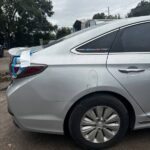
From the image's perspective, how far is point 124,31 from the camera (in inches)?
134

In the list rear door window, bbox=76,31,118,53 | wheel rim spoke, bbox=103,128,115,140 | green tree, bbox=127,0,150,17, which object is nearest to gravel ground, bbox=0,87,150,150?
wheel rim spoke, bbox=103,128,115,140

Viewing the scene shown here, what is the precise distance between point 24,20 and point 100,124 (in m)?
39.0

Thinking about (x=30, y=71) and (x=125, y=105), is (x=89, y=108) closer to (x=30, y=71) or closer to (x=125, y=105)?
(x=125, y=105)

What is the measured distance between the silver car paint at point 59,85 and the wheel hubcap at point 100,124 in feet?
0.80

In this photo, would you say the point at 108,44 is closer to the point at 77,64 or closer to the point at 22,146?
the point at 77,64

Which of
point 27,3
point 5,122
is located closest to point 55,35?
point 27,3

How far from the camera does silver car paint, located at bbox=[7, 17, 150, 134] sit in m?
3.18

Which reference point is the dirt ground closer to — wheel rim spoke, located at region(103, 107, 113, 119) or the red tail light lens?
wheel rim spoke, located at region(103, 107, 113, 119)

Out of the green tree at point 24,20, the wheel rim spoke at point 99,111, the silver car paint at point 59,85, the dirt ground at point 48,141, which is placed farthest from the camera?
the green tree at point 24,20

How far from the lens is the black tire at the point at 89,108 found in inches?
128

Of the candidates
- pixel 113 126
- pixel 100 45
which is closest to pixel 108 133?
pixel 113 126

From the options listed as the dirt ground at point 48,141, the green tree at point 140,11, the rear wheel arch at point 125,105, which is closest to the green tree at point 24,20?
the green tree at point 140,11

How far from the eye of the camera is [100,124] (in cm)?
335

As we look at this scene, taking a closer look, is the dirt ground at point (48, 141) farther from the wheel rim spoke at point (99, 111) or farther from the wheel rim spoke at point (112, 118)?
the wheel rim spoke at point (99, 111)
